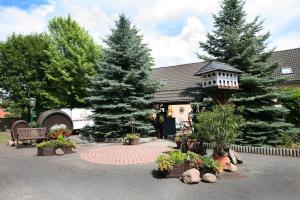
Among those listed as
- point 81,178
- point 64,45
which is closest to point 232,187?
point 81,178

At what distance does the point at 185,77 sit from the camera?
2414 cm

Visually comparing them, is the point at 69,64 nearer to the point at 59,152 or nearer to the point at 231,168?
the point at 59,152

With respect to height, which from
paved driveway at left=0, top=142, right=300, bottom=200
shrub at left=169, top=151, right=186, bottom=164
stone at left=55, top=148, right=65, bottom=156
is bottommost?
paved driveway at left=0, top=142, right=300, bottom=200

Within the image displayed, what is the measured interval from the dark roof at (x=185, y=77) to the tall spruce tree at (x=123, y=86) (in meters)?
2.00

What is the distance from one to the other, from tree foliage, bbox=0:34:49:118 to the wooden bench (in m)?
15.7

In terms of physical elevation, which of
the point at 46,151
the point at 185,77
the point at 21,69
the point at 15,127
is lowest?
the point at 46,151

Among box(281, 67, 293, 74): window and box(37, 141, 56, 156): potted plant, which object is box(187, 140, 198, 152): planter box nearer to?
box(37, 141, 56, 156): potted plant

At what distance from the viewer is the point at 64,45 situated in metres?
32.3

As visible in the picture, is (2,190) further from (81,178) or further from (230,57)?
(230,57)

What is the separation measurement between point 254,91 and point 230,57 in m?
2.43

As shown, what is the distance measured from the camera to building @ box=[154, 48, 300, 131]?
2060 centimetres

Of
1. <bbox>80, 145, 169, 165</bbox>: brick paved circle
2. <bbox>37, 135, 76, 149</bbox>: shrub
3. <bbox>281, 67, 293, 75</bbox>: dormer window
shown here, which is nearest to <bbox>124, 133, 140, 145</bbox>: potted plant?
<bbox>80, 145, 169, 165</bbox>: brick paved circle

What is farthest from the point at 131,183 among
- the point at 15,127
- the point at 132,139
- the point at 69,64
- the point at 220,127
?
the point at 69,64

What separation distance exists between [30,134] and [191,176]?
495 inches
